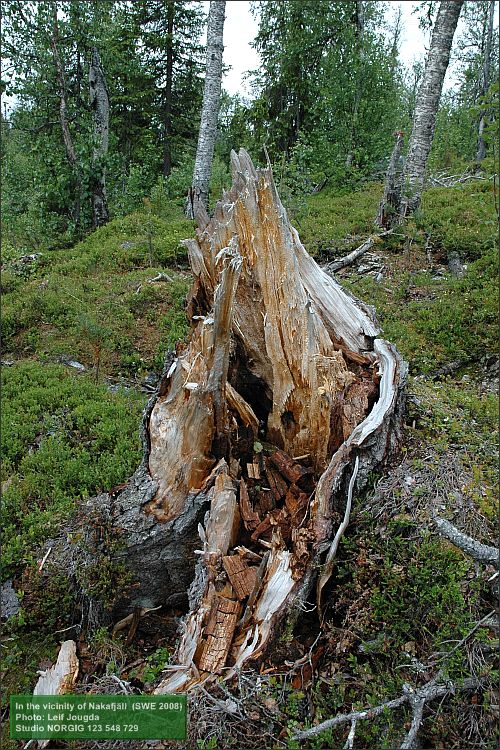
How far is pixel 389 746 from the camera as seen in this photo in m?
2.90

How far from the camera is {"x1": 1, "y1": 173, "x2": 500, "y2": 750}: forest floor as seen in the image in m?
3.13

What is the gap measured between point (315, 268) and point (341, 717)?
12.8 ft

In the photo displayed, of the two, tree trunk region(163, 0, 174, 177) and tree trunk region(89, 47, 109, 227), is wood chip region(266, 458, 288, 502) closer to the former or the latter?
tree trunk region(89, 47, 109, 227)

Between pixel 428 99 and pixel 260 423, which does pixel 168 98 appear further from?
pixel 260 423

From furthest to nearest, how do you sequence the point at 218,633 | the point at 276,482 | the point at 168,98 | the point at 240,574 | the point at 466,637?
the point at 168,98 < the point at 276,482 < the point at 240,574 < the point at 218,633 < the point at 466,637

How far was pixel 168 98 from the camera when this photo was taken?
71.8 ft

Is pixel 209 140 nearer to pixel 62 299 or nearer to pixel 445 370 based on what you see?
pixel 62 299

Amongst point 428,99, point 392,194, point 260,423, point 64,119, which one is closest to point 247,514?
point 260,423

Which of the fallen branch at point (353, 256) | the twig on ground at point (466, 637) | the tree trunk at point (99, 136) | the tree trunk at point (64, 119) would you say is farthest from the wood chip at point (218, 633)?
the tree trunk at point (64, 119)

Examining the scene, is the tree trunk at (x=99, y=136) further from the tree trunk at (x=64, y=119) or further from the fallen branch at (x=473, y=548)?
the fallen branch at (x=473, y=548)

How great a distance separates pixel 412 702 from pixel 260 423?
8.81 ft

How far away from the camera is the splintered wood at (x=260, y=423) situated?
144 inches

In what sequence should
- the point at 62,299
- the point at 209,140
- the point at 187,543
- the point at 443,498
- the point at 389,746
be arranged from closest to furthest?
the point at 389,746 < the point at 443,498 < the point at 187,543 < the point at 62,299 < the point at 209,140

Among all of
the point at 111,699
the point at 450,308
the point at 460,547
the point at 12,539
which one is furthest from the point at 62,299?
the point at 460,547
